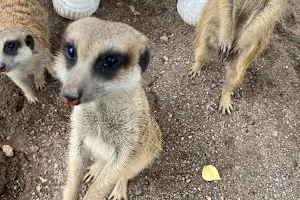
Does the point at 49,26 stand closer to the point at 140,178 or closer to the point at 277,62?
the point at 140,178

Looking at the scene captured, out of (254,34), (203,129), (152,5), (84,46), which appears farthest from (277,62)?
(84,46)

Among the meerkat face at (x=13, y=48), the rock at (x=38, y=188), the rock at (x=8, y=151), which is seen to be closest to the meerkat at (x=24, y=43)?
the meerkat face at (x=13, y=48)

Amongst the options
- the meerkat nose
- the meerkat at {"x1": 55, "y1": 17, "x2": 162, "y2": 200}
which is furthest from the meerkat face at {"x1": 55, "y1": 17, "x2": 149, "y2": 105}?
the meerkat nose

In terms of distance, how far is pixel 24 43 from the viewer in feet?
7.45

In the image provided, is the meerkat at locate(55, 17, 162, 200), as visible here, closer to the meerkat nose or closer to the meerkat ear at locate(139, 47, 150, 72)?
the meerkat ear at locate(139, 47, 150, 72)

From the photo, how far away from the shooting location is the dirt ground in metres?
2.23

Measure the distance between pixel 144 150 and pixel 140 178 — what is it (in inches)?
17.5

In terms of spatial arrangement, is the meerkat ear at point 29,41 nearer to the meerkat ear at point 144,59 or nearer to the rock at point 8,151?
the rock at point 8,151

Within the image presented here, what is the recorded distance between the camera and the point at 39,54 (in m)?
2.43

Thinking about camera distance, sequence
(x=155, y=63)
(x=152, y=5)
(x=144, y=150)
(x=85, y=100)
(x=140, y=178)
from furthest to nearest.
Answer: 1. (x=152, y=5)
2. (x=155, y=63)
3. (x=140, y=178)
4. (x=144, y=150)
5. (x=85, y=100)

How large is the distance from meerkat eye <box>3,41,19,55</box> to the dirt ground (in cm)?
39

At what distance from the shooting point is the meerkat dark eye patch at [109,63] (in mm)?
1326

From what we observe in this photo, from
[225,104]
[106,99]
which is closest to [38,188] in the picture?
[106,99]

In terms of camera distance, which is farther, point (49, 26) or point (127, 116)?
point (49, 26)
